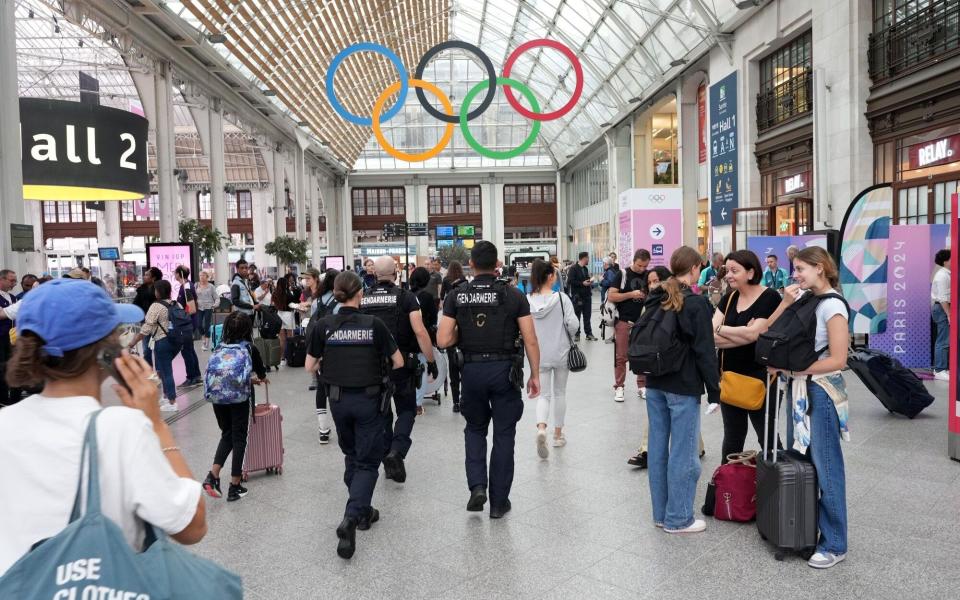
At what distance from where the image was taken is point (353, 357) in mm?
4254

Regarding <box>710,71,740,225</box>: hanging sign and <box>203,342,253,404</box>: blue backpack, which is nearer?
<box>203,342,253,404</box>: blue backpack

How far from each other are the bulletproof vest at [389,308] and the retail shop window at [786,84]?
12.7m

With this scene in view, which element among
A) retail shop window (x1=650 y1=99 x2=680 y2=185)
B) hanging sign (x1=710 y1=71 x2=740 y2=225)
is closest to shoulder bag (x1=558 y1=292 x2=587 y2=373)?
hanging sign (x1=710 y1=71 x2=740 y2=225)

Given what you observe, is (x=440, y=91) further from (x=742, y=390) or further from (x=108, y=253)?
(x=108, y=253)

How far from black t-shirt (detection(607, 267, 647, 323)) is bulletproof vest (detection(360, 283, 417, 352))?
3.24 metres

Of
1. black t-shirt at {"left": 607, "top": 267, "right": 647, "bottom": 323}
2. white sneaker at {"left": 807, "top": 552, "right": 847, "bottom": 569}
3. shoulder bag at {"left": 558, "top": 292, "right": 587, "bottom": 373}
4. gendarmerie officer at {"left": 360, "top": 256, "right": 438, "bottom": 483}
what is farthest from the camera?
black t-shirt at {"left": 607, "top": 267, "right": 647, "bottom": 323}

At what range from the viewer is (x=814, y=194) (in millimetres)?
14438

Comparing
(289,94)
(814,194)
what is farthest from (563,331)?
(289,94)

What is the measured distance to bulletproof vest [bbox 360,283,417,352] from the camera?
543cm

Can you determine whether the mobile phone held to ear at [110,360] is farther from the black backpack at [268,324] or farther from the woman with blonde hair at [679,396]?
the black backpack at [268,324]

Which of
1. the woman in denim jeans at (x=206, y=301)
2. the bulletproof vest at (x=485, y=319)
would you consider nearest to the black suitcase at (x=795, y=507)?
the bulletproof vest at (x=485, y=319)

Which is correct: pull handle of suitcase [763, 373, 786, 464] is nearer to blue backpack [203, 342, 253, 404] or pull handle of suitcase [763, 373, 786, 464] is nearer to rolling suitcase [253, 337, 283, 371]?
blue backpack [203, 342, 253, 404]

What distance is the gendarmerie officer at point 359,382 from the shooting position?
13.9 ft

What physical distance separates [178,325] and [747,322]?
22.4ft
